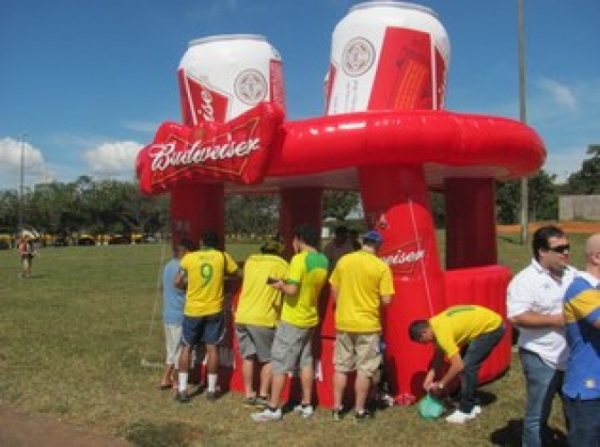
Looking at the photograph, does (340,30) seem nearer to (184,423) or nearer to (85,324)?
(184,423)

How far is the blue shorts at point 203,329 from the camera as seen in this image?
23.2ft

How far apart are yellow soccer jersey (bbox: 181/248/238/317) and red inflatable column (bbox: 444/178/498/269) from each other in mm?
2808

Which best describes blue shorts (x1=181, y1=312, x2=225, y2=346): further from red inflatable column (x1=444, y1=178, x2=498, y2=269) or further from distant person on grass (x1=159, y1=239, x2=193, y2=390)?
red inflatable column (x1=444, y1=178, x2=498, y2=269)

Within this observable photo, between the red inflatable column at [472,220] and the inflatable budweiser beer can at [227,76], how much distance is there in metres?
2.29

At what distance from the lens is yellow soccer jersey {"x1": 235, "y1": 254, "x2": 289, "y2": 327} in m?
6.68

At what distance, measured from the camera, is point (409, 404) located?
6.61 metres

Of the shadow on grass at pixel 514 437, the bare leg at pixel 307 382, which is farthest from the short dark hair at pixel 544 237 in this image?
the bare leg at pixel 307 382

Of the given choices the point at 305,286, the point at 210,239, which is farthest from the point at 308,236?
the point at 210,239

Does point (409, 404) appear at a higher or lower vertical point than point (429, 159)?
lower

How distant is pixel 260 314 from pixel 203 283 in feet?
2.26

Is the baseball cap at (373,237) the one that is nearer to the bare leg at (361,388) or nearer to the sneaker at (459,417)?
the bare leg at (361,388)

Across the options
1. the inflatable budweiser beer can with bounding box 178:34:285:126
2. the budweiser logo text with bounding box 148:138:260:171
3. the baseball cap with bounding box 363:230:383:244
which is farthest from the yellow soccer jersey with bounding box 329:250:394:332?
the inflatable budweiser beer can with bounding box 178:34:285:126

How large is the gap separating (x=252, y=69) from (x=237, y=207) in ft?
119

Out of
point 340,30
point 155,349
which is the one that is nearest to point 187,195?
point 340,30
